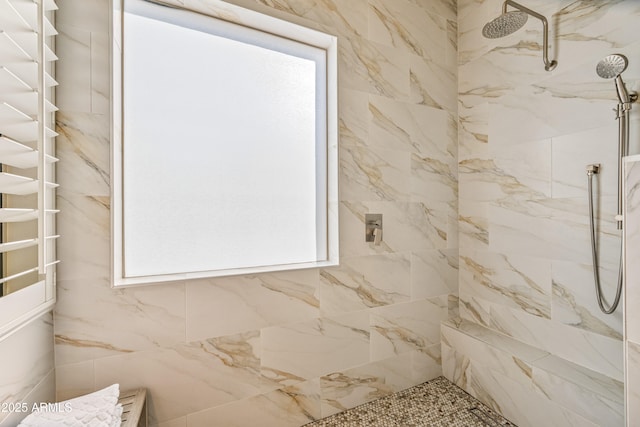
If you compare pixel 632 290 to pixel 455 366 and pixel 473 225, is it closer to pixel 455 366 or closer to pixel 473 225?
pixel 473 225

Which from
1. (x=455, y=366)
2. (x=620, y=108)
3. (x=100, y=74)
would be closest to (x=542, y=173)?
(x=620, y=108)

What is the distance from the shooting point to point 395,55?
1.75 metres

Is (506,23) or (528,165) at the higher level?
(506,23)

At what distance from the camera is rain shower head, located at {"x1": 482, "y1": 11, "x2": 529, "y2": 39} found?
124 centimetres

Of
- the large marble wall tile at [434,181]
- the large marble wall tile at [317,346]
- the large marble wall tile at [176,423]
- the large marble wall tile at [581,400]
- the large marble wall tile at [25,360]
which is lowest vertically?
the large marble wall tile at [176,423]

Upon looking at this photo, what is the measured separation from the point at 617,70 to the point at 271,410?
206 centimetres

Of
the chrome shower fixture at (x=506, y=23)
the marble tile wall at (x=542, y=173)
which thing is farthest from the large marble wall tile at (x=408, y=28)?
the chrome shower fixture at (x=506, y=23)

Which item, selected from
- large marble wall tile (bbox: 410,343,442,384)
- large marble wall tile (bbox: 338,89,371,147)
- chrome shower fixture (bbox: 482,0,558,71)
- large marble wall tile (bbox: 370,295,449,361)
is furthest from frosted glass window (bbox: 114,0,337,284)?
large marble wall tile (bbox: 410,343,442,384)

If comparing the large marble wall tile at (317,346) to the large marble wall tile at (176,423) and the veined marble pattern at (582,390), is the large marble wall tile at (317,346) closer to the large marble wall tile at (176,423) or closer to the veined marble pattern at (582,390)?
the large marble wall tile at (176,423)

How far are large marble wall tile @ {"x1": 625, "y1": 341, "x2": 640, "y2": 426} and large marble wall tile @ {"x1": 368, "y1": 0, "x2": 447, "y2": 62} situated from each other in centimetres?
171

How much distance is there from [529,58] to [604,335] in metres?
1.42

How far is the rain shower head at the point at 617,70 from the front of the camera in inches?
45.8

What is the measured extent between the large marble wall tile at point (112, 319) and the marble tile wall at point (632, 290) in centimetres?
160

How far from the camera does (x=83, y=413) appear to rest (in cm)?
91
